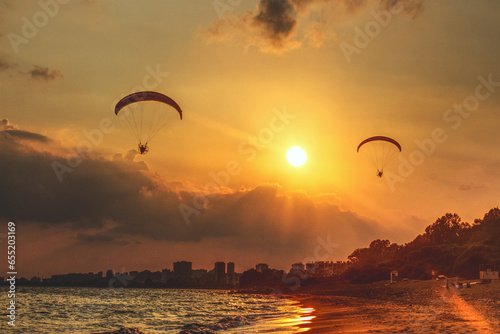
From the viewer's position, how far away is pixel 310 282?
13825 cm

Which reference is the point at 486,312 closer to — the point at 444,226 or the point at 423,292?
the point at 423,292

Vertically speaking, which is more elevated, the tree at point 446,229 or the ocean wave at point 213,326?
the tree at point 446,229

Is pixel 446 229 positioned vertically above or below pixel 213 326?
above

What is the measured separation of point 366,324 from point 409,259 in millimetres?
75519

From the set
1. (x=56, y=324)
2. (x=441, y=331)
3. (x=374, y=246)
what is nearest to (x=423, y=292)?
(x=441, y=331)

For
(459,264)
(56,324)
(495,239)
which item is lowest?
(56,324)

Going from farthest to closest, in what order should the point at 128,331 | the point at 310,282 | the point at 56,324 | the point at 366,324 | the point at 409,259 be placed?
the point at 310,282 → the point at 409,259 → the point at 56,324 → the point at 128,331 → the point at 366,324

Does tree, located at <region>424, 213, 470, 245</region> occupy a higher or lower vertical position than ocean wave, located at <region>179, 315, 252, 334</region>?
higher

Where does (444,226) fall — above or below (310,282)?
above

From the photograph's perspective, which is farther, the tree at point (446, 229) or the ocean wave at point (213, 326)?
the tree at point (446, 229)

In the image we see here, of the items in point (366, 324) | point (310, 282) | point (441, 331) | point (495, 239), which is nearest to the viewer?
point (441, 331)

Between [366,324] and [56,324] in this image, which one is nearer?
[366,324]

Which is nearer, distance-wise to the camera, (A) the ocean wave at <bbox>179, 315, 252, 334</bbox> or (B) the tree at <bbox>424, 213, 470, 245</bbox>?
(A) the ocean wave at <bbox>179, 315, 252, 334</bbox>

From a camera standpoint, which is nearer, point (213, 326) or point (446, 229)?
point (213, 326)
